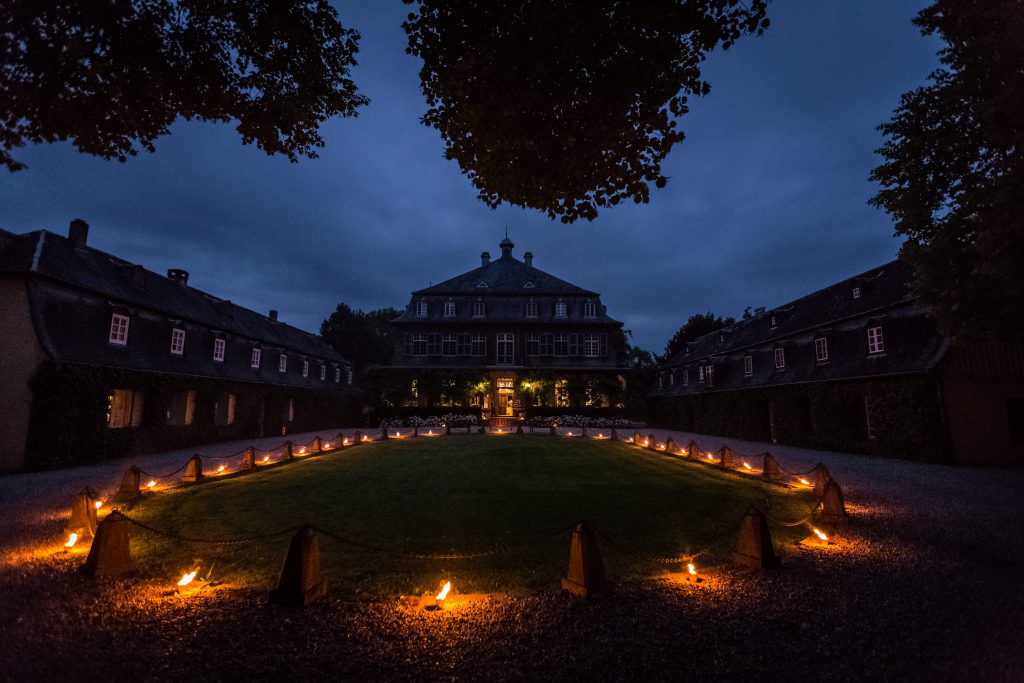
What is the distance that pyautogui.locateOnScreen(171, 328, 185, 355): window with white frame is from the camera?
2005cm

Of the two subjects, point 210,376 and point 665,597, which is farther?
point 210,376

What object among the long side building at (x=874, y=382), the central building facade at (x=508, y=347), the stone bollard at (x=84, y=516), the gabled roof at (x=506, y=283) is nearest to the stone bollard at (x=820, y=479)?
the long side building at (x=874, y=382)

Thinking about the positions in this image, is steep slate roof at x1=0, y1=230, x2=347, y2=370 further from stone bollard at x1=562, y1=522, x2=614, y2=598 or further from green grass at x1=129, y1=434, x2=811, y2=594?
stone bollard at x1=562, y1=522, x2=614, y2=598

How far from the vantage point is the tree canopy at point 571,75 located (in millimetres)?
5723

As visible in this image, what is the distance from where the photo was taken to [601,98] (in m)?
6.16

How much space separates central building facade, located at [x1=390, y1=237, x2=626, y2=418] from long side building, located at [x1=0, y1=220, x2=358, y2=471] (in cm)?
1115

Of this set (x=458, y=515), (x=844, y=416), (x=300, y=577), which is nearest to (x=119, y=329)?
(x=458, y=515)

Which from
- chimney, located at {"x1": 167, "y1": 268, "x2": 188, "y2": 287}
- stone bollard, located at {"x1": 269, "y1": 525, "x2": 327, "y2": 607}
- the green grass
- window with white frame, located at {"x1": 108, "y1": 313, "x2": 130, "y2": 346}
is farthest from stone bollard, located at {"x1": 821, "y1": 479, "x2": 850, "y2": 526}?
chimney, located at {"x1": 167, "y1": 268, "x2": 188, "y2": 287}

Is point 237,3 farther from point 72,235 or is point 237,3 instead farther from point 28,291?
point 72,235

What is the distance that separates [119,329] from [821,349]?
30.6m

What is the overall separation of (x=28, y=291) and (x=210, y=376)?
796cm

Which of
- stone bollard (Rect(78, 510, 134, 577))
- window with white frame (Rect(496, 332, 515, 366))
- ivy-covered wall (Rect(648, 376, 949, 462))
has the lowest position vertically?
stone bollard (Rect(78, 510, 134, 577))

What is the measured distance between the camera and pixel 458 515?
7539mm

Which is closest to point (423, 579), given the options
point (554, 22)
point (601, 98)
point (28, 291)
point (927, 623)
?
point (927, 623)
